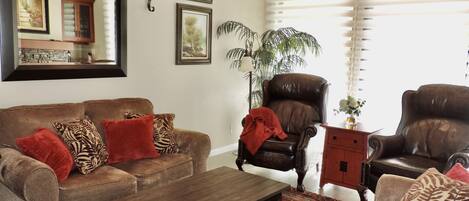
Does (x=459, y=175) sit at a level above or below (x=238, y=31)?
below

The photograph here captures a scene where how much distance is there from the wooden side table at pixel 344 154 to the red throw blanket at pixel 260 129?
1.48 ft

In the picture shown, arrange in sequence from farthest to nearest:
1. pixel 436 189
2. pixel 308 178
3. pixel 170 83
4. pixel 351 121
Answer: pixel 170 83
pixel 308 178
pixel 351 121
pixel 436 189

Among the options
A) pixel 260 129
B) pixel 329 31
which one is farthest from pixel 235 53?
pixel 260 129

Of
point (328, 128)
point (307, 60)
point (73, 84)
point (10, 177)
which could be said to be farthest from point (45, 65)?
point (307, 60)

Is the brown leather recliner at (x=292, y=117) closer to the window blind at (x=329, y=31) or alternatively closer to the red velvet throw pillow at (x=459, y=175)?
the window blind at (x=329, y=31)

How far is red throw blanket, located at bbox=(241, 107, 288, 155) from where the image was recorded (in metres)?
3.72

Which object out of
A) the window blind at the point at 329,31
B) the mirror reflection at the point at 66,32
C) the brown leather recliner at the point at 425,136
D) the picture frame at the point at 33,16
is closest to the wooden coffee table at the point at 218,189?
the brown leather recliner at the point at 425,136

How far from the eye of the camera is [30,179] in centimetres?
221

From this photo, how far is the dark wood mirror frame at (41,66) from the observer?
2859 millimetres

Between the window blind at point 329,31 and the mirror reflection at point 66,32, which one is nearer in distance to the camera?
the mirror reflection at point 66,32

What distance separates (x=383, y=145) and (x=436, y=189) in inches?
59.1

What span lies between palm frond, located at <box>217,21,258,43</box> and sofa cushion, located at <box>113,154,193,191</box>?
1982mm

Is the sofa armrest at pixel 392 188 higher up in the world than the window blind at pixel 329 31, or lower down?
lower down

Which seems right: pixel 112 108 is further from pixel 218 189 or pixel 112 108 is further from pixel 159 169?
pixel 218 189
